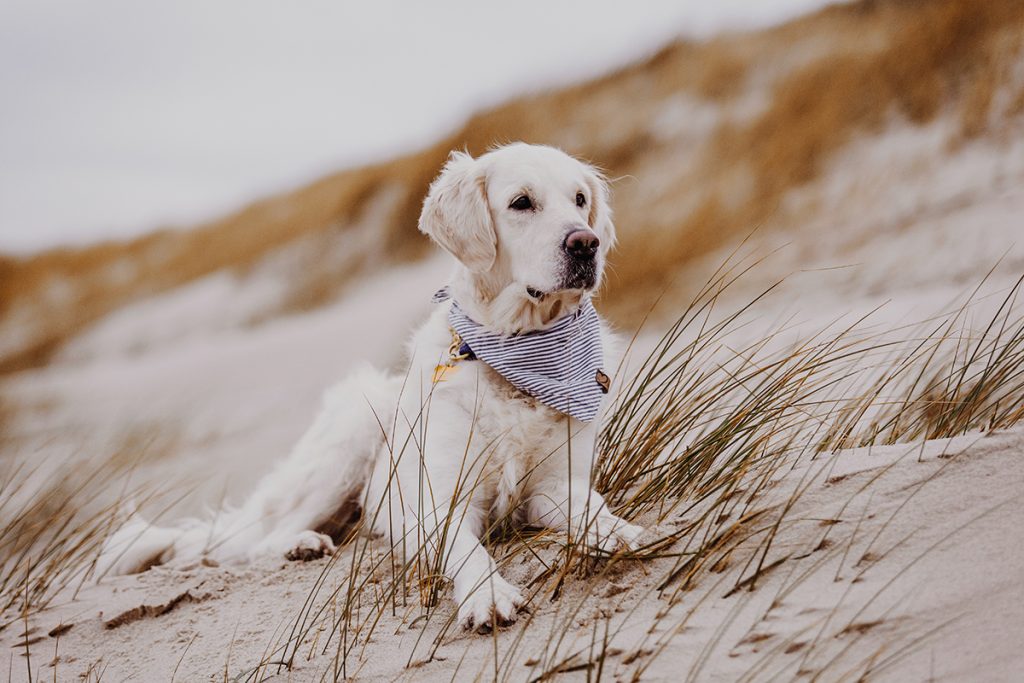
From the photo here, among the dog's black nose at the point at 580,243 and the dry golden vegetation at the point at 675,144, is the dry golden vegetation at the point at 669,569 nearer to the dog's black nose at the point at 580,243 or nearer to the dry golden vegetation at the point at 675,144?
the dog's black nose at the point at 580,243

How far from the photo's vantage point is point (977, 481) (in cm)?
237

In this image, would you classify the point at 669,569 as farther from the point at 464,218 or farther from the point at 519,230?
the point at 464,218

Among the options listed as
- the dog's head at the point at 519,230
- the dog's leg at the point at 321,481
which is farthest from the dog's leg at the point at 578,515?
the dog's leg at the point at 321,481

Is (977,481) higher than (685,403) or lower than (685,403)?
lower

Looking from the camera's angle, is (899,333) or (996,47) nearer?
(899,333)

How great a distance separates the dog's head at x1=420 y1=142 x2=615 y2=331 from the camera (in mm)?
3143

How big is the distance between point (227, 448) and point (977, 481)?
26.5 ft

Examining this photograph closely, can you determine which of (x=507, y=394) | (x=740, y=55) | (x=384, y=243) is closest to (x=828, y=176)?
(x=740, y=55)

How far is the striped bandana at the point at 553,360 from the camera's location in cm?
319

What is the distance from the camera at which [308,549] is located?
3.67 m

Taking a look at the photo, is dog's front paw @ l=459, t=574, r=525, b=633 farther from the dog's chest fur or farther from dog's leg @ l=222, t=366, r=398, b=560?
dog's leg @ l=222, t=366, r=398, b=560

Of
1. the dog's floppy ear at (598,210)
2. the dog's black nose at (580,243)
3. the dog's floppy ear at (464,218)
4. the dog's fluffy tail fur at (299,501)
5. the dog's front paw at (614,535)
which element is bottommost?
the dog's front paw at (614,535)

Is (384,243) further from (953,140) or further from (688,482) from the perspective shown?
(688,482)

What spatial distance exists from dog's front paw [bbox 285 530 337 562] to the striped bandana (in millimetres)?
1128
